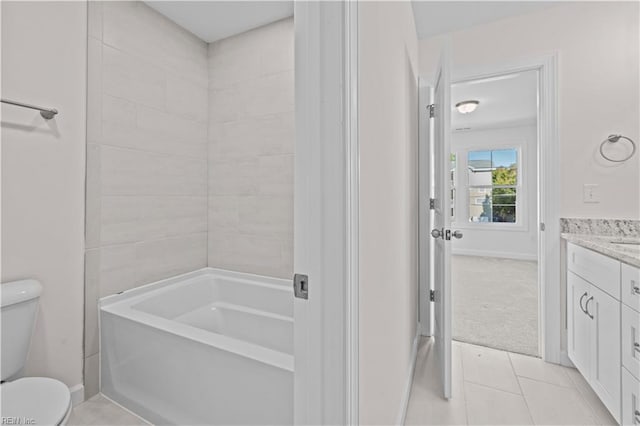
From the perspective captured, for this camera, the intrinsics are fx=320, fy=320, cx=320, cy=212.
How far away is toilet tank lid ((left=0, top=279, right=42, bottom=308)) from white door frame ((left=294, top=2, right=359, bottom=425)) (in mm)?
1350

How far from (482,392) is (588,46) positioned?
225cm

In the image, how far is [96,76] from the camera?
1816 millimetres

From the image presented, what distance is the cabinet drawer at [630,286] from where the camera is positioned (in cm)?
130

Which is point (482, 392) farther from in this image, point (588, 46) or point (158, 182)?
point (158, 182)

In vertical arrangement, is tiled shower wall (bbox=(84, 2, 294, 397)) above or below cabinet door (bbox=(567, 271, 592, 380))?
above

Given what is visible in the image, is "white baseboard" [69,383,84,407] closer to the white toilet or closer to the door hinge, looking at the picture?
the white toilet

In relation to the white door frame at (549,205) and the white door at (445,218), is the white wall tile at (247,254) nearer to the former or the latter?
the white door at (445,218)

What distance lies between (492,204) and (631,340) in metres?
5.11

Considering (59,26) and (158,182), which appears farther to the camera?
(158,182)

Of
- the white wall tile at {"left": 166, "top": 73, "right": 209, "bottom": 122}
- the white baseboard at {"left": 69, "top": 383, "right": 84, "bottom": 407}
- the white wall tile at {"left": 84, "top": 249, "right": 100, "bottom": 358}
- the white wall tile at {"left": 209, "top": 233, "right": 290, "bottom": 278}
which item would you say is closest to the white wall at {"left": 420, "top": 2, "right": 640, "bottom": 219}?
the white wall tile at {"left": 209, "top": 233, "right": 290, "bottom": 278}

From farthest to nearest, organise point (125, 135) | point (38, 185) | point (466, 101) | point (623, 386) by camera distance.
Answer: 1. point (466, 101)
2. point (125, 135)
3. point (38, 185)
4. point (623, 386)

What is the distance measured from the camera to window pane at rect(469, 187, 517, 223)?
588cm

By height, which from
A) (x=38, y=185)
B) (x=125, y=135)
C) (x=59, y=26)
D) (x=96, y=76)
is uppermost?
(x=59, y=26)

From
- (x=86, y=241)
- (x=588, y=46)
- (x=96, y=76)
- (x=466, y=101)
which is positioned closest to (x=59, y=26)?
(x=96, y=76)
